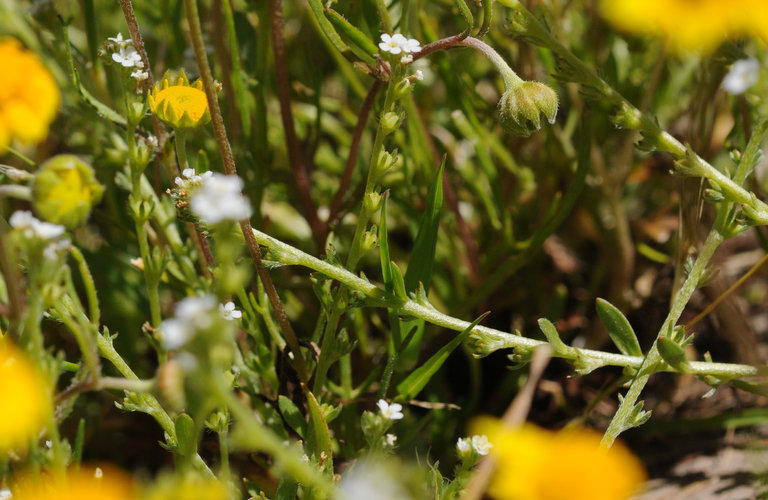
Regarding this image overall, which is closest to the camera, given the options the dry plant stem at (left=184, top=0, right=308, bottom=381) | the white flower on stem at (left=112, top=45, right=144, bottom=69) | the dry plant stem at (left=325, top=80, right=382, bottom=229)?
the dry plant stem at (left=184, top=0, right=308, bottom=381)

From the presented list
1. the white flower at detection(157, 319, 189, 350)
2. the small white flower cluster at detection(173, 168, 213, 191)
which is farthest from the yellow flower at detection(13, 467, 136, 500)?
the small white flower cluster at detection(173, 168, 213, 191)

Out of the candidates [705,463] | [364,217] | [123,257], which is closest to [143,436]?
[123,257]

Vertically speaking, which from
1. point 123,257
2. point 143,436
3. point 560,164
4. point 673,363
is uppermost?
A: point 560,164

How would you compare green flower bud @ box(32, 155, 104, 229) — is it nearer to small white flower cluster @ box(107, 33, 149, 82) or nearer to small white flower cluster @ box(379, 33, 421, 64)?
small white flower cluster @ box(107, 33, 149, 82)

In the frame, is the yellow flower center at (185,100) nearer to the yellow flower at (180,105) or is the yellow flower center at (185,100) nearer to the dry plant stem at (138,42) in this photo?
the yellow flower at (180,105)

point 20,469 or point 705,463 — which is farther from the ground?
point 20,469

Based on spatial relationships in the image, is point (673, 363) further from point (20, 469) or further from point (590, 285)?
point (20, 469)

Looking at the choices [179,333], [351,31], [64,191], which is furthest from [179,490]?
[351,31]

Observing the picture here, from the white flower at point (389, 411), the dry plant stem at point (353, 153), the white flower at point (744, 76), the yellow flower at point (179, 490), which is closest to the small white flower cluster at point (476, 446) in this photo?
the white flower at point (389, 411)
